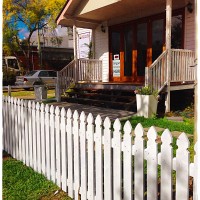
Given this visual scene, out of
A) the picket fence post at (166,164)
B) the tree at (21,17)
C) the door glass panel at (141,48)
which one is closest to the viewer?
the picket fence post at (166,164)

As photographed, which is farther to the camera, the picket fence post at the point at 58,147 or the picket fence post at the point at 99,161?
the picket fence post at the point at 58,147

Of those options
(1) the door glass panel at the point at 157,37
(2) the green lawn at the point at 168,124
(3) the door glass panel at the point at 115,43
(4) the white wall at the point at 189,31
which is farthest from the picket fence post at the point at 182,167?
(3) the door glass panel at the point at 115,43

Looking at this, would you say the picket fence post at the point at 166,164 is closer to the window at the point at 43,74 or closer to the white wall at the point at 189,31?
the white wall at the point at 189,31

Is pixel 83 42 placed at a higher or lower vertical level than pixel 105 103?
higher

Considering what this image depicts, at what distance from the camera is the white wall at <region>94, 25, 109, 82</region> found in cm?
1361

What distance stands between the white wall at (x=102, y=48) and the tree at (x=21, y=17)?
1758cm

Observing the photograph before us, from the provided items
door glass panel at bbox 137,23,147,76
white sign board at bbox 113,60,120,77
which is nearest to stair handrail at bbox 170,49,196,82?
door glass panel at bbox 137,23,147,76

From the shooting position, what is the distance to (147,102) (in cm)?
742

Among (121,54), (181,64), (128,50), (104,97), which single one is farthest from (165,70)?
(121,54)

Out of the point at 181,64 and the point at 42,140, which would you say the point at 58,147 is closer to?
the point at 42,140

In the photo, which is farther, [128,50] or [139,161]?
[128,50]

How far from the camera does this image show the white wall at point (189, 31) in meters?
9.49

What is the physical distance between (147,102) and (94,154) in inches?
182

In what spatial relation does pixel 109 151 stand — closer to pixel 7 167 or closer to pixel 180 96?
pixel 7 167
